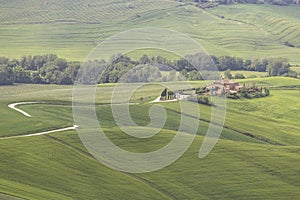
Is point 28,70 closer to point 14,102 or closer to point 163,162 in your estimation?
point 14,102

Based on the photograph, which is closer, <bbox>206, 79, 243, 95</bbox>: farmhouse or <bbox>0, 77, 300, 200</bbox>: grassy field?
<bbox>0, 77, 300, 200</bbox>: grassy field

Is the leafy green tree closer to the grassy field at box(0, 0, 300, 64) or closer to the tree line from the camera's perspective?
the tree line

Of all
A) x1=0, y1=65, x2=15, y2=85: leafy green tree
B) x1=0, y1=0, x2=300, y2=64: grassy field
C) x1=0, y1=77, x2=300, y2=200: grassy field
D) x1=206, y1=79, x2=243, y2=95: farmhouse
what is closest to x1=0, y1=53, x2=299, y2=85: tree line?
x1=0, y1=65, x2=15, y2=85: leafy green tree

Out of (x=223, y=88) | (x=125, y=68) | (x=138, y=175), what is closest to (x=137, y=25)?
(x=125, y=68)

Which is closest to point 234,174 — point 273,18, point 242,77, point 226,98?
point 226,98

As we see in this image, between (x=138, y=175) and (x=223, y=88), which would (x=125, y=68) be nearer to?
(x=223, y=88)

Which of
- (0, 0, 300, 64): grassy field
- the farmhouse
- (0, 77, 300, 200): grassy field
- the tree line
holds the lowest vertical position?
(0, 77, 300, 200): grassy field
